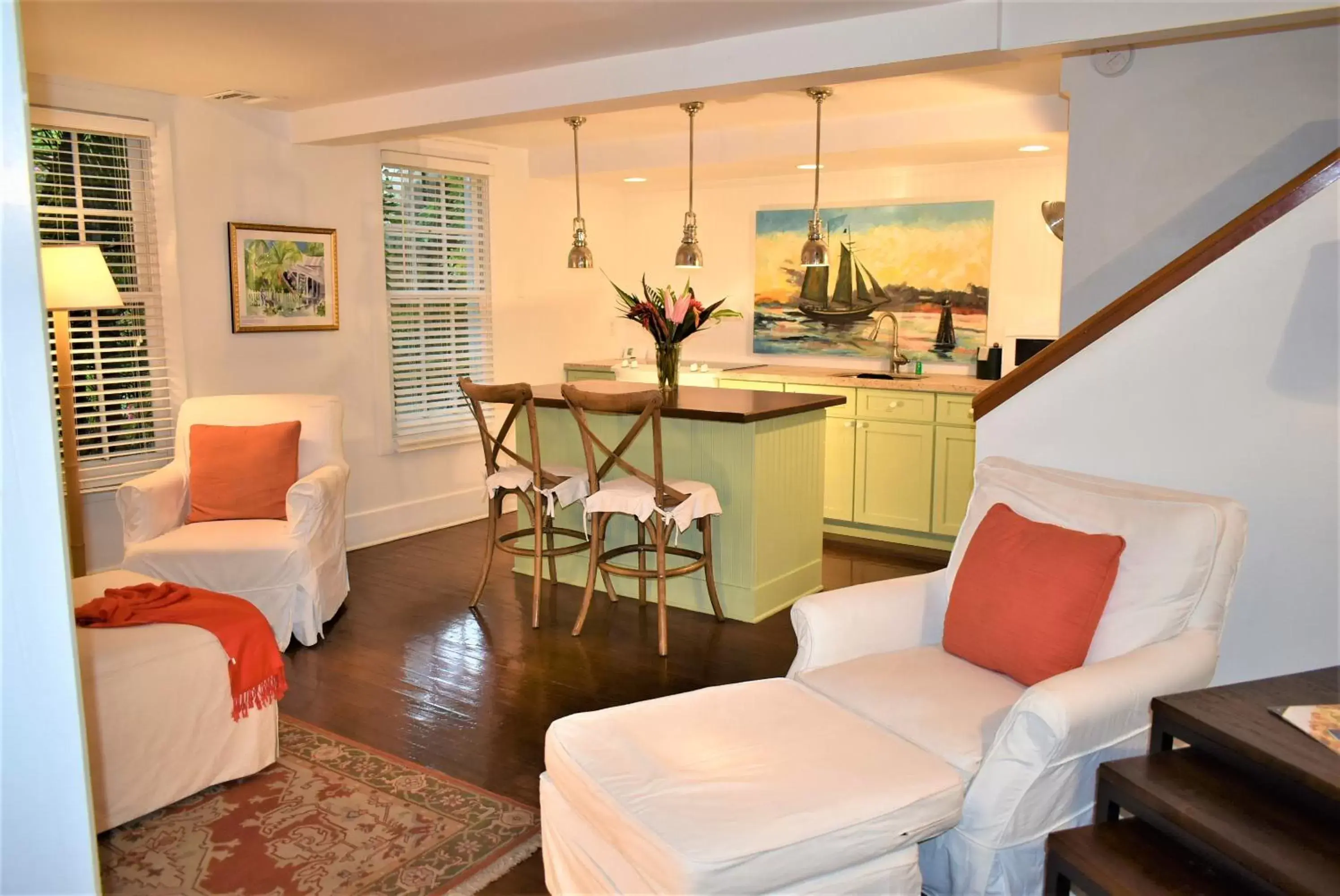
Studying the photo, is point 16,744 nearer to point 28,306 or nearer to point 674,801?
point 28,306

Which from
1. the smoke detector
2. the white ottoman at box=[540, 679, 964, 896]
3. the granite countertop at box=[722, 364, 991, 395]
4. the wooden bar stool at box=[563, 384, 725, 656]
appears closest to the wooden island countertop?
the wooden bar stool at box=[563, 384, 725, 656]

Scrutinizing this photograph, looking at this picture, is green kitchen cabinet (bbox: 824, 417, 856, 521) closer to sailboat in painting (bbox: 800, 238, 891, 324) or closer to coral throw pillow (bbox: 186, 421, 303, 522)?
sailboat in painting (bbox: 800, 238, 891, 324)

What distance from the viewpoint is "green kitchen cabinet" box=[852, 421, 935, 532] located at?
5.44 meters

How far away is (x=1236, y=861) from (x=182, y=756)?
8.32ft

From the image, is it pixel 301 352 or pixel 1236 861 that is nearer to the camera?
pixel 1236 861

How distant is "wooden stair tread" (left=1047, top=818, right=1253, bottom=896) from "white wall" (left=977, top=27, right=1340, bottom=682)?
98 cm

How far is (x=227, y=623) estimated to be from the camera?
9.34ft

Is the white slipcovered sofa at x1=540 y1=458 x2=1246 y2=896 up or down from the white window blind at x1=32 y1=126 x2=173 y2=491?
down

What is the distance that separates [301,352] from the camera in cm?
528

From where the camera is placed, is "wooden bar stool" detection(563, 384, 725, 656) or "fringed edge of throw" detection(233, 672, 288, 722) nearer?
"fringed edge of throw" detection(233, 672, 288, 722)

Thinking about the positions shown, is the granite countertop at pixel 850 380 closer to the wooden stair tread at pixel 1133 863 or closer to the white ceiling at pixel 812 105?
the white ceiling at pixel 812 105

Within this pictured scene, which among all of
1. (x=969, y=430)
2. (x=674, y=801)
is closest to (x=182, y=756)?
(x=674, y=801)

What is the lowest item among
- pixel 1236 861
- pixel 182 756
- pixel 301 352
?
pixel 182 756

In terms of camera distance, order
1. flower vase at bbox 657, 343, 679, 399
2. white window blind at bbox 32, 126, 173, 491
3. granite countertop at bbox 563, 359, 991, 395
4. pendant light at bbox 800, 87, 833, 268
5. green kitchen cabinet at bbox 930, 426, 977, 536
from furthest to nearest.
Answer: granite countertop at bbox 563, 359, 991, 395, green kitchen cabinet at bbox 930, 426, 977, 536, flower vase at bbox 657, 343, 679, 399, pendant light at bbox 800, 87, 833, 268, white window blind at bbox 32, 126, 173, 491
